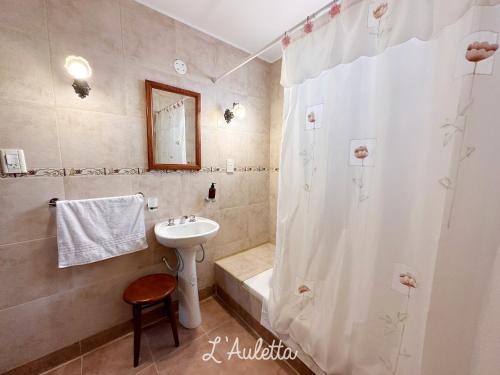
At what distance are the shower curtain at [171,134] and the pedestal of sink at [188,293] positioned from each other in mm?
778

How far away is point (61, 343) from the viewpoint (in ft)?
4.25

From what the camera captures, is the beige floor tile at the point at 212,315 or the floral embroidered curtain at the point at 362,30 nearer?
the floral embroidered curtain at the point at 362,30

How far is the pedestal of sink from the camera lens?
156 centimetres

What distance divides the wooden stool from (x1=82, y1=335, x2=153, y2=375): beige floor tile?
2.2 inches

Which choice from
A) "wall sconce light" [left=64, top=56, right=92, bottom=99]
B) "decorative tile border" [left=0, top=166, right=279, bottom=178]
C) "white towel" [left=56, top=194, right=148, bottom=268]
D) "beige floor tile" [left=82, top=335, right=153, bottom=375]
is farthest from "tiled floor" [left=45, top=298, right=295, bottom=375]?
"wall sconce light" [left=64, top=56, right=92, bottom=99]

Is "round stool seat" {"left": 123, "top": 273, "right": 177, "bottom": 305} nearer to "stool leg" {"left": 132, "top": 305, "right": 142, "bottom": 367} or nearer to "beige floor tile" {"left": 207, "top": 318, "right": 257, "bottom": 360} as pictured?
"stool leg" {"left": 132, "top": 305, "right": 142, "bottom": 367}

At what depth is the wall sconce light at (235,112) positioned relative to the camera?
6.07 ft

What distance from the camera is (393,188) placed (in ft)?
2.64

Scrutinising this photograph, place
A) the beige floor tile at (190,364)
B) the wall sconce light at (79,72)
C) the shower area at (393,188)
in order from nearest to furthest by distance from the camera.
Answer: the shower area at (393,188), the wall sconce light at (79,72), the beige floor tile at (190,364)

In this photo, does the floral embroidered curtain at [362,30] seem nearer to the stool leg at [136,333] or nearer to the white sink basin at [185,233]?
the white sink basin at [185,233]

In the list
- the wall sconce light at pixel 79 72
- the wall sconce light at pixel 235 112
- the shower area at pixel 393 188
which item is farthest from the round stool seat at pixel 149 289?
the wall sconce light at pixel 235 112

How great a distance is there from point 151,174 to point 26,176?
66cm

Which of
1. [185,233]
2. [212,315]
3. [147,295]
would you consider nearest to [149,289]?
[147,295]

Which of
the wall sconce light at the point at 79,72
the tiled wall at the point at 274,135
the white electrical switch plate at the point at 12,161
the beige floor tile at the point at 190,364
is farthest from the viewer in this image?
the tiled wall at the point at 274,135
